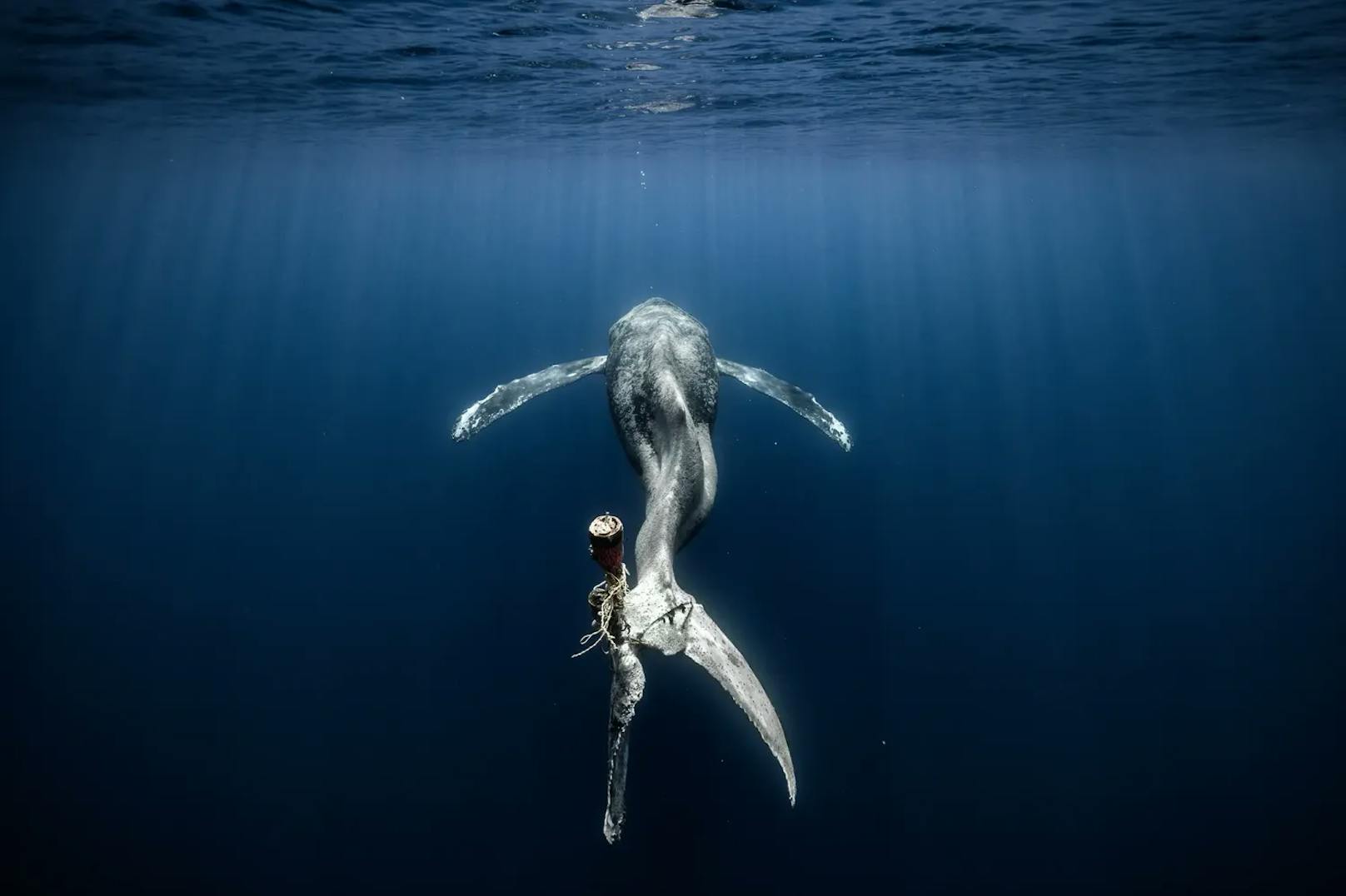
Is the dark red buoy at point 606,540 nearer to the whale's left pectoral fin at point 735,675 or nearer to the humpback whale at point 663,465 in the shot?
the humpback whale at point 663,465

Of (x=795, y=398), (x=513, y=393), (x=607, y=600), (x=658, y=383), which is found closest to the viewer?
(x=607, y=600)

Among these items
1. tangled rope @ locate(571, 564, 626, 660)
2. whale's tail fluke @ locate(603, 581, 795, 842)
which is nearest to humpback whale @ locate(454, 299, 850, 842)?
whale's tail fluke @ locate(603, 581, 795, 842)

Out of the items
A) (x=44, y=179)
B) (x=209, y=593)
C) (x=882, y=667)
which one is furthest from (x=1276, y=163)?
(x=44, y=179)

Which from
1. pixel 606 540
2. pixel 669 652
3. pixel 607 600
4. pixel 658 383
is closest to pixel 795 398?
pixel 658 383

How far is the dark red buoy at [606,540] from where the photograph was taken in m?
3.51

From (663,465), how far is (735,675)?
10.7ft

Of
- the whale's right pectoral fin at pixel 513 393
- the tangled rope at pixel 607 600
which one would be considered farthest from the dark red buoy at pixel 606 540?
the whale's right pectoral fin at pixel 513 393

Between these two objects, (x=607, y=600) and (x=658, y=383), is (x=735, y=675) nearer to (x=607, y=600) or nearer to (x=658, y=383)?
(x=607, y=600)

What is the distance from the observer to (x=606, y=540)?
11.6ft

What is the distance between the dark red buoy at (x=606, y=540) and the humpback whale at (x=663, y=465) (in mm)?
833

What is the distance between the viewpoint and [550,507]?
54.0ft

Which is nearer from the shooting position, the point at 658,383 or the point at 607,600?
the point at 607,600

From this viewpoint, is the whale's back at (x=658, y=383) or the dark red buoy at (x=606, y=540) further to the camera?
the whale's back at (x=658, y=383)

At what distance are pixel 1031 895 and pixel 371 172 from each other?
4991 cm
